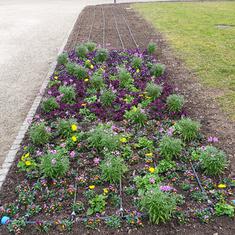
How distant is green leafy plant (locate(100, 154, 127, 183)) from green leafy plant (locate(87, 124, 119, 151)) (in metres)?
0.42

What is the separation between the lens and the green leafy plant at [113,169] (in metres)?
4.12

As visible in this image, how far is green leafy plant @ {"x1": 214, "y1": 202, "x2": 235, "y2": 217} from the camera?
360 cm

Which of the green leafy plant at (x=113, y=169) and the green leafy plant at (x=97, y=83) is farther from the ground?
the green leafy plant at (x=97, y=83)

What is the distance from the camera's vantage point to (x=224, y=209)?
3637mm

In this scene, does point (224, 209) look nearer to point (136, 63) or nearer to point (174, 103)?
point (174, 103)

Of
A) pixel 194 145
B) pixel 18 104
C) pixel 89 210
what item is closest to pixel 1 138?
pixel 18 104

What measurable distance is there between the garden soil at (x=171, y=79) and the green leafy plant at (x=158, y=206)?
0.09 meters

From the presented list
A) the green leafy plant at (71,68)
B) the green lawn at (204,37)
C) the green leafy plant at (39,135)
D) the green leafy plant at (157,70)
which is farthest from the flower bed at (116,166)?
the green lawn at (204,37)

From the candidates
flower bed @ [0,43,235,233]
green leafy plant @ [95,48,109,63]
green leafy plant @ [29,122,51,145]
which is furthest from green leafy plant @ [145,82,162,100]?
green leafy plant @ [95,48,109,63]

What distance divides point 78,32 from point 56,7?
9694 mm

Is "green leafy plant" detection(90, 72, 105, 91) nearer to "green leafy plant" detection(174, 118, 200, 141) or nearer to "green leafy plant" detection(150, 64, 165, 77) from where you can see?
"green leafy plant" detection(150, 64, 165, 77)

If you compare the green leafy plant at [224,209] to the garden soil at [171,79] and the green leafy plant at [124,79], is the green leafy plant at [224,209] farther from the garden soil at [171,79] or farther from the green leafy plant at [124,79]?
the green leafy plant at [124,79]

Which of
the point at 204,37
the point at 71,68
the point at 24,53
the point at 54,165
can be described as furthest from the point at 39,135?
the point at 204,37

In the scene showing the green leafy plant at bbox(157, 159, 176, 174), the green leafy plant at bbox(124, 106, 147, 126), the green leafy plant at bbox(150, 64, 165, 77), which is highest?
the green leafy plant at bbox(150, 64, 165, 77)
